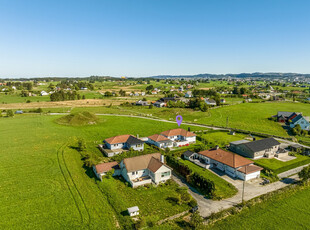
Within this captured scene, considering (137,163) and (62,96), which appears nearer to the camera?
(137,163)

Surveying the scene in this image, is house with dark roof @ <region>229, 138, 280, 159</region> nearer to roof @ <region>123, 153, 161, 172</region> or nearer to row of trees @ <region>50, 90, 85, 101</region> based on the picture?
roof @ <region>123, 153, 161, 172</region>

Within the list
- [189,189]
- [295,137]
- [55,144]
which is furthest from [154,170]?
[295,137]

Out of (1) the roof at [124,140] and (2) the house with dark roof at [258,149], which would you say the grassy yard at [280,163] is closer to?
(2) the house with dark roof at [258,149]

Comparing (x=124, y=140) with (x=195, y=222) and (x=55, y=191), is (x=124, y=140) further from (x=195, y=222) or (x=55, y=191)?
(x=195, y=222)

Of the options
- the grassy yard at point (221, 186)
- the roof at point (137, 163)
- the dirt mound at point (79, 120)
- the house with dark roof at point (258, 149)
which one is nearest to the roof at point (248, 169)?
the grassy yard at point (221, 186)

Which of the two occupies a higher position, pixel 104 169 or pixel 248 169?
pixel 104 169

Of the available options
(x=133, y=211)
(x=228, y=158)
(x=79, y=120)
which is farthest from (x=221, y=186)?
(x=79, y=120)
